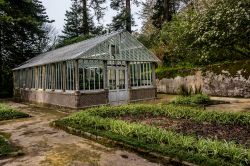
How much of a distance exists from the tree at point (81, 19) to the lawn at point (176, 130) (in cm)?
2926

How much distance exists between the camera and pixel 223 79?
20.6 m

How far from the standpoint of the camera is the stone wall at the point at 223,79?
19.2 meters

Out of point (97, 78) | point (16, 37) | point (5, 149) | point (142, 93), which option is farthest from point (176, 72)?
point (16, 37)

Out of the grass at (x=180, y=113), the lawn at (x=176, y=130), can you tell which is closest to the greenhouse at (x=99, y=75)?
the grass at (x=180, y=113)

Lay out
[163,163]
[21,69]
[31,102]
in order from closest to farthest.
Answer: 1. [163,163]
2. [31,102]
3. [21,69]

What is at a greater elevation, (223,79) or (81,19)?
(81,19)

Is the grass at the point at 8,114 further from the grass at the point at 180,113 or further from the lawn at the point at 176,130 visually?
the grass at the point at 180,113

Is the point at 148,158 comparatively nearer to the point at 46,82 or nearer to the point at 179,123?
the point at 179,123

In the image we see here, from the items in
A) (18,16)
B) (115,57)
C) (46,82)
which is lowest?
(46,82)

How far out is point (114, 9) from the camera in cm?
3956

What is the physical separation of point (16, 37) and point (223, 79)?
25.0 m

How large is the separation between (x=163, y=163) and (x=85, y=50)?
40.4ft

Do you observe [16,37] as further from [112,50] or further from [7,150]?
[7,150]

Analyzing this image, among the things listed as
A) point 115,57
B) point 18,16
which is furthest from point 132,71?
point 18,16
